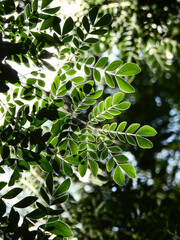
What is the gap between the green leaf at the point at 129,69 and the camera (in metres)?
0.75

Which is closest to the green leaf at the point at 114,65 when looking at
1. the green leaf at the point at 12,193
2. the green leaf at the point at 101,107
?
the green leaf at the point at 101,107

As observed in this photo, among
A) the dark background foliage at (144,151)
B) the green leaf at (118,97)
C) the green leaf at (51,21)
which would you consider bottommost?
the dark background foliage at (144,151)

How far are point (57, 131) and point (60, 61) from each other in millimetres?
302

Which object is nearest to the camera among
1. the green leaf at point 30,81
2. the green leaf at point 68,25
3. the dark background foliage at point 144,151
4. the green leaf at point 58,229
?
the green leaf at point 58,229

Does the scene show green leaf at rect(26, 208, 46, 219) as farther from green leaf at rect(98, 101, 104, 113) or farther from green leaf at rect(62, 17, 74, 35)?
→ green leaf at rect(62, 17, 74, 35)

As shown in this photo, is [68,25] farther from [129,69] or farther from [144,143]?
[144,143]

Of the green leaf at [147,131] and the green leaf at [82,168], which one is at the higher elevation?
the green leaf at [147,131]

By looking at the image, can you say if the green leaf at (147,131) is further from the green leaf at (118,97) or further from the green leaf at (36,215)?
the green leaf at (36,215)

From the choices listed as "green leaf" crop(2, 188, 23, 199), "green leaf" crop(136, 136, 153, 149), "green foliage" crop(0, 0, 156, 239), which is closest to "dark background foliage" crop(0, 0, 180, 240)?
"green foliage" crop(0, 0, 156, 239)

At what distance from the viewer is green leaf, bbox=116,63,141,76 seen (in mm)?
747

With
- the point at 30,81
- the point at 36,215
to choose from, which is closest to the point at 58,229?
the point at 36,215

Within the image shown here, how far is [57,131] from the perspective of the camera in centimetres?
81

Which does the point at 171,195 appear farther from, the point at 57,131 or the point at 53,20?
the point at 53,20

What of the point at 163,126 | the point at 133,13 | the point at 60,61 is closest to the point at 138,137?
the point at 60,61
